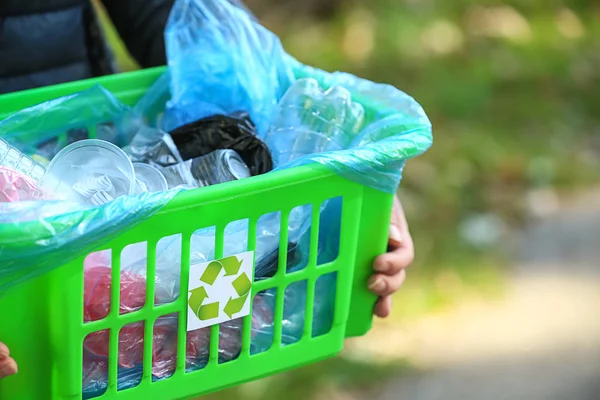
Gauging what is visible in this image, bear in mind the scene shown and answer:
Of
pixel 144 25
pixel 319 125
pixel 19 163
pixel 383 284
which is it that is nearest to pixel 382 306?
pixel 383 284

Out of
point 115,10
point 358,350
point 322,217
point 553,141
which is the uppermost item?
point 115,10

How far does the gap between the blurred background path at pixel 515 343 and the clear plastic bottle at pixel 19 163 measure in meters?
1.57

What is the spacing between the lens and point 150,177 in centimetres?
109

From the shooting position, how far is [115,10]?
59.9 inches

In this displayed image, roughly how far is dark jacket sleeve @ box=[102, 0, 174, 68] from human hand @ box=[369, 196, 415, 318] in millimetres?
506

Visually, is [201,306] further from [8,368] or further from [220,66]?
[220,66]

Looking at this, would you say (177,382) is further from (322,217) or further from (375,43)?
(375,43)

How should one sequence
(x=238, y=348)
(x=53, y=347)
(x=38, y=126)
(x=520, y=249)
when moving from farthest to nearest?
1. (x=520, y=249)
2. (x=38, y=126)
3. (x=238, y=348)
4. (x=53, y=347)

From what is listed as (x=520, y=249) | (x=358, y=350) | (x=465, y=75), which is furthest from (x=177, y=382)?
(x=465, y=75)

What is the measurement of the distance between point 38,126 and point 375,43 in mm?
2872

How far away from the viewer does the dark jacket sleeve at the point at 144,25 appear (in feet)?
4.81

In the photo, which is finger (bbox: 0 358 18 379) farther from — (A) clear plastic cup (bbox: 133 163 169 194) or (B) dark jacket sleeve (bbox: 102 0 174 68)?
(B) dark jacket sleeve (bbox: 102 0 174 68)

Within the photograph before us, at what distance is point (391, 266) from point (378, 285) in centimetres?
3

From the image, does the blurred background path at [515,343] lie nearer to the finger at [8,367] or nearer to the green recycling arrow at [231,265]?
the green recycling arrow at [231,265]
